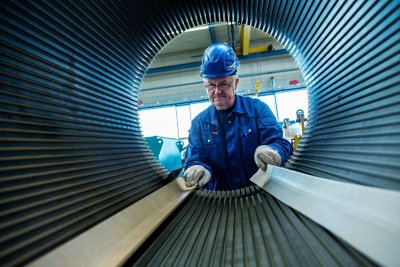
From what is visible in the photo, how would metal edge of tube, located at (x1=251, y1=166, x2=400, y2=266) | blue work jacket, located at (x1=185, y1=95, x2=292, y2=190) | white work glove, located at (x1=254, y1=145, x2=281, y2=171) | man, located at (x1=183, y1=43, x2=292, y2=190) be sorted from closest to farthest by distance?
1. metal edge of tube, located at (x1=251, y1=166, x2=400, y2=266)
2. white work glove, located at (x1=254, y1=145, x2=281, y2=171)
3. man, located at (x1=183, y1=43, x2=292, y2=190)
4. blue work jacket, located at (x1=185, y1=95, x2=292, y2=190)

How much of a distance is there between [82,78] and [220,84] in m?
1.00

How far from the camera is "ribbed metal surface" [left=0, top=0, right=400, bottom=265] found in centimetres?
64

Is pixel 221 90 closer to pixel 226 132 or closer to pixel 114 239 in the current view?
pixel 226 132

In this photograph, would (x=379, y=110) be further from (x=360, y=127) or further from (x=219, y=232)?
(x=219, y=232)

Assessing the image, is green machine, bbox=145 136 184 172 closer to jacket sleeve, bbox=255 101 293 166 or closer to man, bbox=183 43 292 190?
man, bbox=183 43 292 190

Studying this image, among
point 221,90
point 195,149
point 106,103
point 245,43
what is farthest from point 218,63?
point 245,43

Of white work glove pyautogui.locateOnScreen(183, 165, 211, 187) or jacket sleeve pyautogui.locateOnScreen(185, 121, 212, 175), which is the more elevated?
jacket sleeve pyautogui.locateOnScreen(185, 121, 212, 175)

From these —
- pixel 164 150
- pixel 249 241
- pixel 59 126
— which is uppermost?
pixel 59 126

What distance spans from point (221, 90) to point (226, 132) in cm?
29

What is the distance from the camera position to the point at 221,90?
72.4 inches

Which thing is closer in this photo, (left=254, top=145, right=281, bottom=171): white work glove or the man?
(left=254, top=145, right=281, bottom=171): white work glove

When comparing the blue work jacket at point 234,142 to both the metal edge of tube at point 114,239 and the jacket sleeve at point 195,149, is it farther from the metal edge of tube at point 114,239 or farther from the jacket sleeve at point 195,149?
the metal edge of tube at point 114,239

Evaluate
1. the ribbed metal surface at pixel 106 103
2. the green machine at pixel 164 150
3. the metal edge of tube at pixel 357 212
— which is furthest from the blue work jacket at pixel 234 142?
the metal edge of tube at pixel 357 212

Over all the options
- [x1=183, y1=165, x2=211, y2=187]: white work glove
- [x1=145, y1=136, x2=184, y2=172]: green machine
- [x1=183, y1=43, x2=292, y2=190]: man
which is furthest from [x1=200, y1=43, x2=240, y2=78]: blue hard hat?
[x1=145, y1=136, x2=184, y2=172]: green machine
